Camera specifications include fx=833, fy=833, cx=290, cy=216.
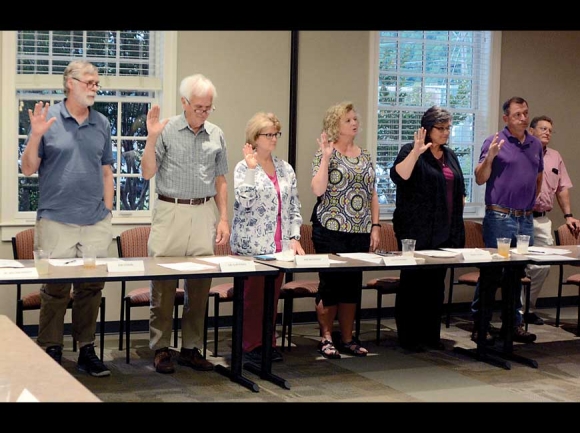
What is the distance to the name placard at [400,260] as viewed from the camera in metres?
4.57

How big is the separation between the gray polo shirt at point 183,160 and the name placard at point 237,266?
533 mm

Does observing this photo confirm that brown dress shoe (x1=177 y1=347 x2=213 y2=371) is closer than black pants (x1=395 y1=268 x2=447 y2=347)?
Yes

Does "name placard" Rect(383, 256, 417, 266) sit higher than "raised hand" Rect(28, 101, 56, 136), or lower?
lower

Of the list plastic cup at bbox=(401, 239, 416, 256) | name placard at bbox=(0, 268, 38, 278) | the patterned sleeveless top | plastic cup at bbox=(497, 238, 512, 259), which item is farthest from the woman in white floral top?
name placard at bbox=(0, 268, 38, 278)

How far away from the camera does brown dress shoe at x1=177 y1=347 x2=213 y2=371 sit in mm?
4781

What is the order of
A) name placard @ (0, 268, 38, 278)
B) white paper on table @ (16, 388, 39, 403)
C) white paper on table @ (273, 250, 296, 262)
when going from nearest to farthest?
white paper on table @ (16, 388, 39, 403) → name placard @ (0, 268, 38, 278) → white paper on table @ (273, 250, 296, 262)

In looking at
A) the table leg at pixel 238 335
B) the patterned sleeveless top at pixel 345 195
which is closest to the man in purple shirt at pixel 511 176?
the patterned sleeveless top at pixel 345 195

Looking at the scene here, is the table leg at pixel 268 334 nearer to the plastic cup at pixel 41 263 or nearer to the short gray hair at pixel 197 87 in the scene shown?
the short gray hair at pixel 197 87

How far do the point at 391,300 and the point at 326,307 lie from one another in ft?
5.81

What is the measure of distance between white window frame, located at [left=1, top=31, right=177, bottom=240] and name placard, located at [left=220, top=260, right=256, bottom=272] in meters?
1.83

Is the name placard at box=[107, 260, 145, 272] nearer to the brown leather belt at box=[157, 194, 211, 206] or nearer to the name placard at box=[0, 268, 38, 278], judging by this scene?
the name placard at box=[0, 268, 38, 278]
